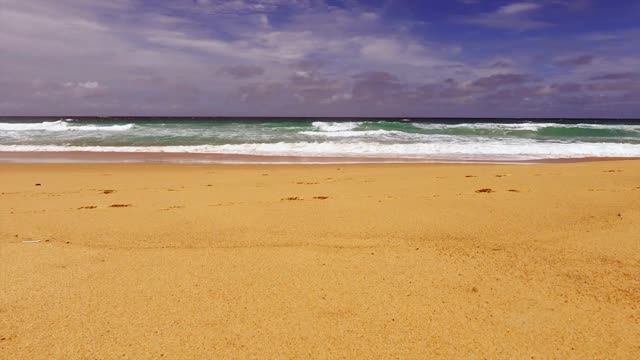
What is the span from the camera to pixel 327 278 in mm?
3205

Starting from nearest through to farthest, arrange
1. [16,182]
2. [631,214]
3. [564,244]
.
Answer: [564,244]
[631,214]
[16,182]

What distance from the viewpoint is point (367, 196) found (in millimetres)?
6707

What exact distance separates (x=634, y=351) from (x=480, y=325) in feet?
2.23

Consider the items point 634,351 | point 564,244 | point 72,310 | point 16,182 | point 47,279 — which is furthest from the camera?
point 16,182

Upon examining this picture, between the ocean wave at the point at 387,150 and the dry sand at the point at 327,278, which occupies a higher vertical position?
the dry sand at the point at 327,278

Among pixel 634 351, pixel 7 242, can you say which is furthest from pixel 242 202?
pixel 634 351

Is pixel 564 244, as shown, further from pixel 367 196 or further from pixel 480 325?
pixel 367 196

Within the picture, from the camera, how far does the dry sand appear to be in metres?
2.36

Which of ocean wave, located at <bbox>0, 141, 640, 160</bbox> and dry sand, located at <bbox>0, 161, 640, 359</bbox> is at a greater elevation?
dry sand, located at <bbox>0, 161, 640, 359</bbox>

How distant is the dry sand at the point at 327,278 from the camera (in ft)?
7.73

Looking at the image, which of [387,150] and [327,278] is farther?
[387,150]

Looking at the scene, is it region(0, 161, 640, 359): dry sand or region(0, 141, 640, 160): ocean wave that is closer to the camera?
region(0, 161, 640, 359): dry sand

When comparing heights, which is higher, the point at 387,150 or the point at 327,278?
the point at 327,278

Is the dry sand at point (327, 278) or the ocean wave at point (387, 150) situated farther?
the ocean wave at point (387, 150)
